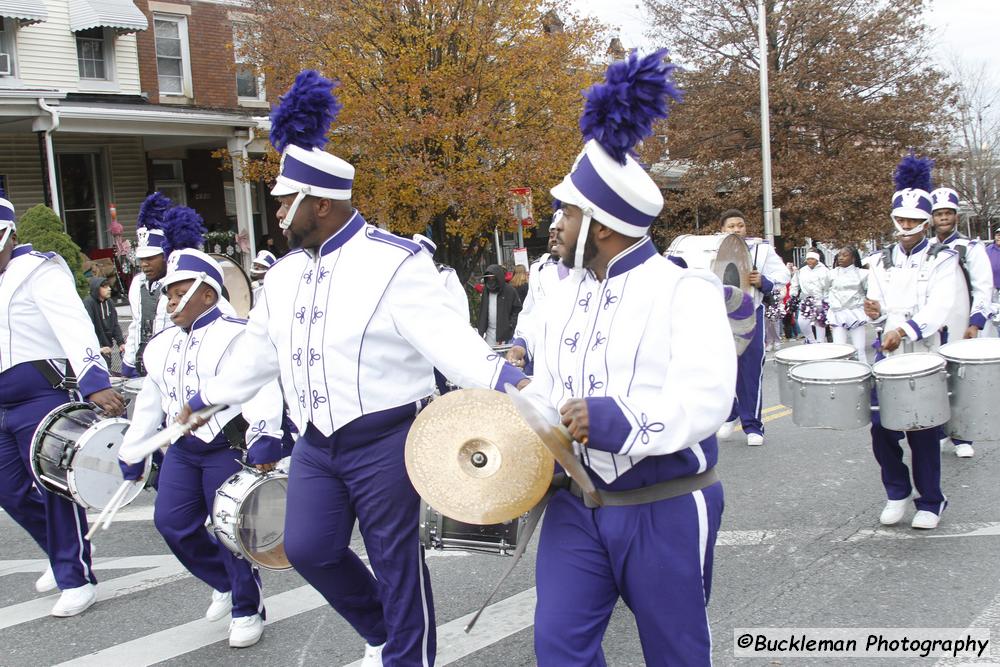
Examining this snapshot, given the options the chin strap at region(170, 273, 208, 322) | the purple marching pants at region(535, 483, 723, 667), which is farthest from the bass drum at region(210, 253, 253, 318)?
the purple marching pants at region(535, 483, 723, 667)

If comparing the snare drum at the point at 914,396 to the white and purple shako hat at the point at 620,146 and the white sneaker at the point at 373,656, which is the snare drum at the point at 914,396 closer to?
the white and purple shako hat at the point at 620,146

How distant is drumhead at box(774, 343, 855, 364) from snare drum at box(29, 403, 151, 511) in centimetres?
383

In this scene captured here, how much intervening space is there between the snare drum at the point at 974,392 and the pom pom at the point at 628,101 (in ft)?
10.9

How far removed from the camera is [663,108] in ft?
10.3

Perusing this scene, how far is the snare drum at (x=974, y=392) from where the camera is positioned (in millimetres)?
5617

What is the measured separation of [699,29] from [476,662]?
91.9ft

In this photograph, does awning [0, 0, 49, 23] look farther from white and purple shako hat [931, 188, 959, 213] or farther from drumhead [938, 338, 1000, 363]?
drumhead [938, 338, 1000, 363]

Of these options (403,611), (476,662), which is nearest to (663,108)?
(403,611)

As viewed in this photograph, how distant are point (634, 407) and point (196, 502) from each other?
2.79 m

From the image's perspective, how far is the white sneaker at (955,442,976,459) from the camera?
26.5 feet

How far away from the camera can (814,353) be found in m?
6.33

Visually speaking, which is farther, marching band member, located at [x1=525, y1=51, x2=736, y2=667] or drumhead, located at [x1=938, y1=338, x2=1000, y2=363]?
drumhead, located at [x1=938, y1=338, x2=1000, y2=363]

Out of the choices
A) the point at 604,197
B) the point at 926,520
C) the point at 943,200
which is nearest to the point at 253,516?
the point at 604,197

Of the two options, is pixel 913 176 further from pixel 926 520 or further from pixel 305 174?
pixel 305 174
